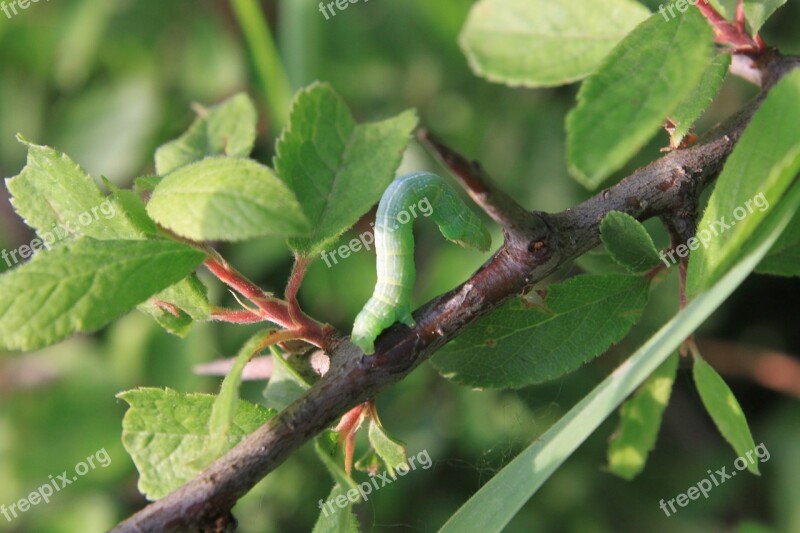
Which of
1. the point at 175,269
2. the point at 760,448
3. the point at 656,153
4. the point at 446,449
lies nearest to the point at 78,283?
the point at 175,269

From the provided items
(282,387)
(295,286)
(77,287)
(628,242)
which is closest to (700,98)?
(628,242)

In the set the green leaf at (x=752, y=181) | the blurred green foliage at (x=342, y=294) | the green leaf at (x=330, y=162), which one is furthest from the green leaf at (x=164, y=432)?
the blurred green foliage at (x=342, y=294)

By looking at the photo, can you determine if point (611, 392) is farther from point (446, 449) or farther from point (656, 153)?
point (656, 153)

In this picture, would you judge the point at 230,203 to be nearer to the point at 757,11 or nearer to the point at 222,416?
the point at 222,416

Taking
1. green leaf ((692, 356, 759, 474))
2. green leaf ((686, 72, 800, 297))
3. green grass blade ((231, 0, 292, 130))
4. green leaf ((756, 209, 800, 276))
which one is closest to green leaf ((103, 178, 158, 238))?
green leaf ((686, 72, 800, 297))

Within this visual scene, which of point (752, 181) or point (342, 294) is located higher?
point (752, 181)

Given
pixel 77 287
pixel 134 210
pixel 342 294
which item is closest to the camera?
pixel 77 287

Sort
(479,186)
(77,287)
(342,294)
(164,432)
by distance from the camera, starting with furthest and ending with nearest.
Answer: (342,294) → (164,432) → (77,287) → (479,186)
